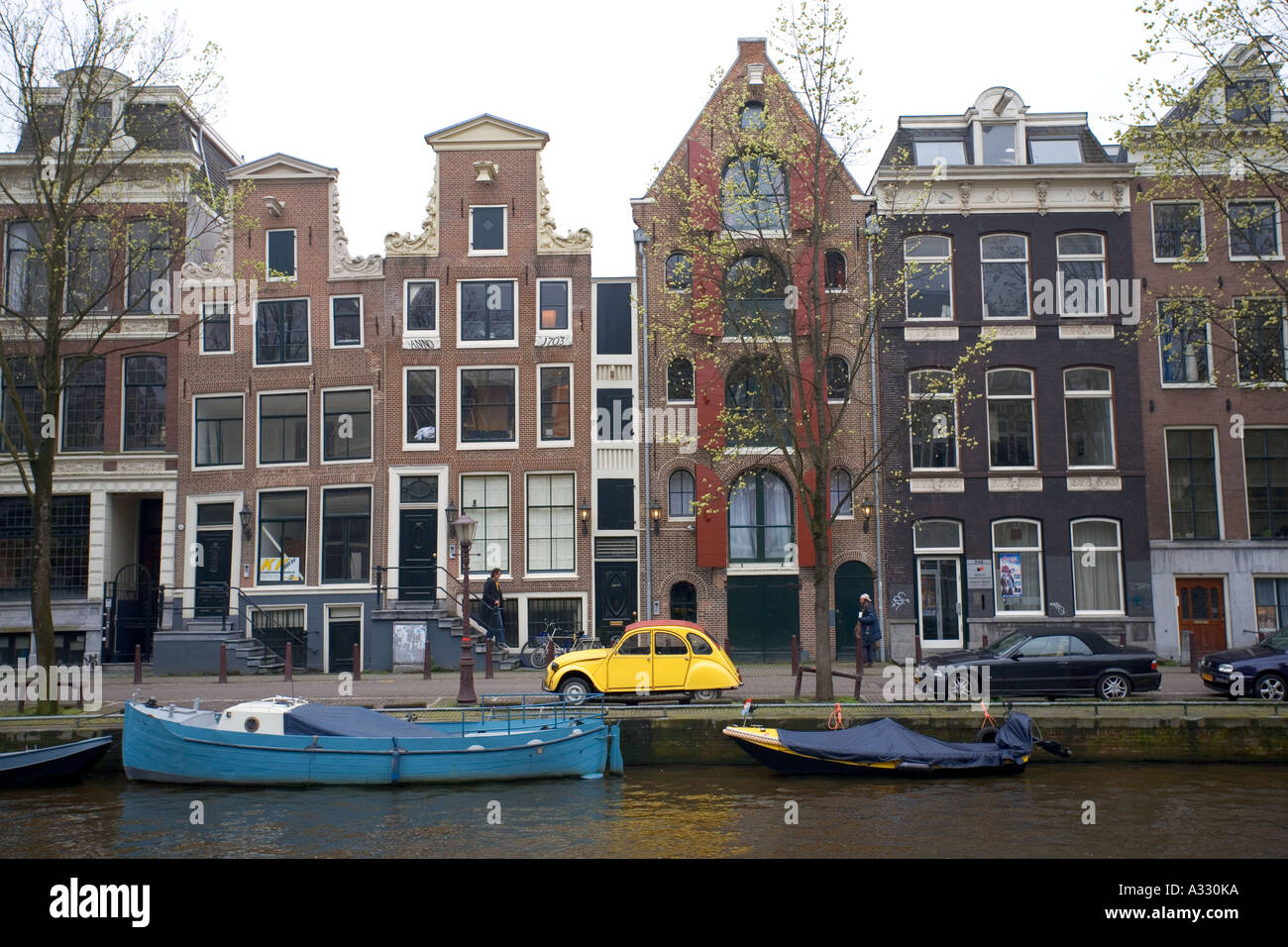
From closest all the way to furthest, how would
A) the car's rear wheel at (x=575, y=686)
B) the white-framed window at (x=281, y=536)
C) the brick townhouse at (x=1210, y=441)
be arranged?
the car's rear wheel at (x=575, y=686)
the brick townhouse at (x=1210, y=441)
the white-framed window at (x=281, y=536)

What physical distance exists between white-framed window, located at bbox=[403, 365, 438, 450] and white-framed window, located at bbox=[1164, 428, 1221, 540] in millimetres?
22059

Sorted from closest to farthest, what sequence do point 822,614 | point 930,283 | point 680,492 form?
point 822,614 < point 680,492 < point 930,283

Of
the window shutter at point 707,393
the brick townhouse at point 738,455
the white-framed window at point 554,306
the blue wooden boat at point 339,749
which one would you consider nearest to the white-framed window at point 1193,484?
the brick townhouse at point 738,455

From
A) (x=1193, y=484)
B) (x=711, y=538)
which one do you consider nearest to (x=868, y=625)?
(x=711, y=538)

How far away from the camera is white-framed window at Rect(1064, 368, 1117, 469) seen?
A: 30.4 m

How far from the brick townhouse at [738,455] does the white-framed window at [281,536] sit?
1042 cm

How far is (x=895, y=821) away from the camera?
47.3ft

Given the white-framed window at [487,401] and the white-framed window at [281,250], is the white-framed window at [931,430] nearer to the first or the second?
the white-framed window at [487,401]

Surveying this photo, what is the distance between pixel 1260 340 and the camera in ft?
93.9

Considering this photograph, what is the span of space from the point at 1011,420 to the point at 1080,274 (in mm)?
4988

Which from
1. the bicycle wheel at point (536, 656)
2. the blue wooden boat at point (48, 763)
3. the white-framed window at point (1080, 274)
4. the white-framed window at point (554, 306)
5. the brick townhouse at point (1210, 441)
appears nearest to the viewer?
the blue wooden boat at point (48, 763)

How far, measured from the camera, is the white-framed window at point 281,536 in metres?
30.7

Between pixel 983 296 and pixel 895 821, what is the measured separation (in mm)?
20667

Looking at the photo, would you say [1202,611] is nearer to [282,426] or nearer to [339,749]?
[339,749]
